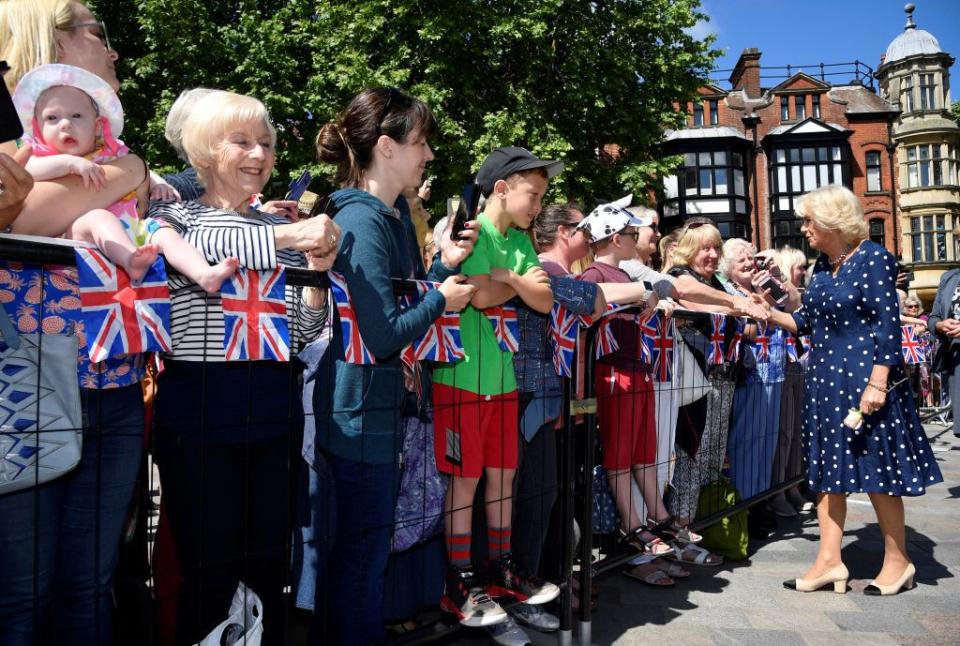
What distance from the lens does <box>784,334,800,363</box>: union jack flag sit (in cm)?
613

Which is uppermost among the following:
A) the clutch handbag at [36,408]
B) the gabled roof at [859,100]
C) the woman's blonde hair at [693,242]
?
the gabled roof at [859,100]

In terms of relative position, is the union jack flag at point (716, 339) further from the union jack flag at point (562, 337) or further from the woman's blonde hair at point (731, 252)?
the union jack flag at point (562, 337)

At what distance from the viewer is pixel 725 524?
4.91 meters

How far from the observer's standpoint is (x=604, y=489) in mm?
4363

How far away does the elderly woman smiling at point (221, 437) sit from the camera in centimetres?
222

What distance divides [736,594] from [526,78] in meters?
13.5

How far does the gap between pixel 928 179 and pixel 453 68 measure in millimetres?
35615

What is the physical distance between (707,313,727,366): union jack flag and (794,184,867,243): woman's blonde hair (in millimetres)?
795

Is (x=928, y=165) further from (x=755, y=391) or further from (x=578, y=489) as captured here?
(x=578, y=489)

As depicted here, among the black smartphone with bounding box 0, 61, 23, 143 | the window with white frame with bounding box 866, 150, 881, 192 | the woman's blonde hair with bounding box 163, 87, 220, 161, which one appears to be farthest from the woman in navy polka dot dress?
the window with white frame with bounding box 866, 150, 881, 192

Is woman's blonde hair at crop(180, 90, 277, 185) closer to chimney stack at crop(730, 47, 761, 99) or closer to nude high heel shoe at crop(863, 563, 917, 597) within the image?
nude high heel shoe at crop(863, 563, 917, 597)

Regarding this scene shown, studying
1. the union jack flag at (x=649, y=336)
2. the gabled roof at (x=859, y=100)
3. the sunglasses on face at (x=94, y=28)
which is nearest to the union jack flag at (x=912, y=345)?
the union jack flag at (x=649, y=336)

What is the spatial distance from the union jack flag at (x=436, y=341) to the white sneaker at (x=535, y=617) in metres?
1.19

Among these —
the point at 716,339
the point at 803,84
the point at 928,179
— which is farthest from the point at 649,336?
the point at 928,179
